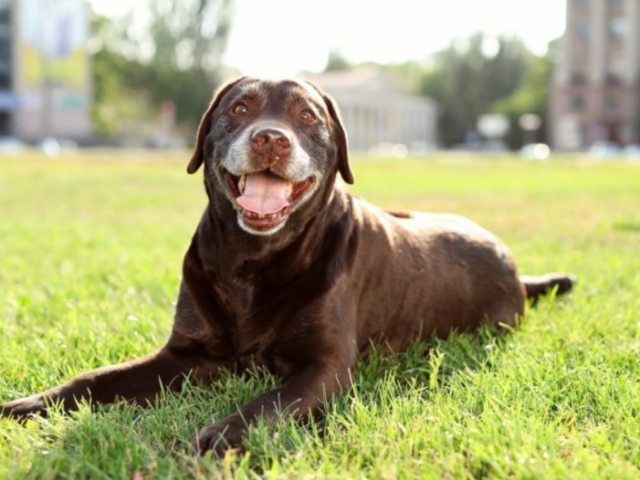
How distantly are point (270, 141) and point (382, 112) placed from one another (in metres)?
109

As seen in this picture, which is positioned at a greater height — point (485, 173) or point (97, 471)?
point (97, 471)

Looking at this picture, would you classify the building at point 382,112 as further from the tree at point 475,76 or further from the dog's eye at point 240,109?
the dog's eye at point 240,109

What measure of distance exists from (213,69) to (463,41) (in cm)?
4695

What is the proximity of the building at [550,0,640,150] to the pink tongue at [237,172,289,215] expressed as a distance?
82.6 meters

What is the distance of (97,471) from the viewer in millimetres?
2793

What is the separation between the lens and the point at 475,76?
107625mm

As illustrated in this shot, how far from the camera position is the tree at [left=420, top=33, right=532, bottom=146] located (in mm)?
107062

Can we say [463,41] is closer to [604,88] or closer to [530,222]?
[604,88]

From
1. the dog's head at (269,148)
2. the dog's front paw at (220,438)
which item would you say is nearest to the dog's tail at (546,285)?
the dog's head at (269,148)

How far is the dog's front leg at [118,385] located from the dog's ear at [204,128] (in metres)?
0.89

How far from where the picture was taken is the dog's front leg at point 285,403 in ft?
9.89

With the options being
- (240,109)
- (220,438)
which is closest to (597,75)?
(240,109)

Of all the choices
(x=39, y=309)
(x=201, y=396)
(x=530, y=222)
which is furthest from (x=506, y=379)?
(x=530, y=222)

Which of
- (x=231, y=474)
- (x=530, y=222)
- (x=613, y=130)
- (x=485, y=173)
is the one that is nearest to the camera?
(x=231, y=474)
